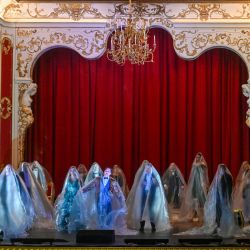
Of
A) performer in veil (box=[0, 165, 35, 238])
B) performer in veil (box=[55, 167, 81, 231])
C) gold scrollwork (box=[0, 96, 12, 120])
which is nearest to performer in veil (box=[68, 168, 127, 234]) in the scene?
performer in veil (box=[55, 167, 81, 231])

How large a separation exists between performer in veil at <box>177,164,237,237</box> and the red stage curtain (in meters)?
3.50

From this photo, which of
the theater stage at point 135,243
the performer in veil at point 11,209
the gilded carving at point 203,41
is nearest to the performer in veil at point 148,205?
the theater stage at point 135,243

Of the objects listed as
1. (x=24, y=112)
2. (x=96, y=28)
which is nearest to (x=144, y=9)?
(x=96, y=28)

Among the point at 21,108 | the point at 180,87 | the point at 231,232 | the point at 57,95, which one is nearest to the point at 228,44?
the point at 180,87

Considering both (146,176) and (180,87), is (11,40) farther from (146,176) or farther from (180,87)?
(146,176)

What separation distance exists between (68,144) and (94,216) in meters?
3.64

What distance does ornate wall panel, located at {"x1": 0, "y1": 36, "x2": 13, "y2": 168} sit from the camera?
9461mm

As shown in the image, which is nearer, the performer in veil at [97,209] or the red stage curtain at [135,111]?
the performer in veil at [97,209]

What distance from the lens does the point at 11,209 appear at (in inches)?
239

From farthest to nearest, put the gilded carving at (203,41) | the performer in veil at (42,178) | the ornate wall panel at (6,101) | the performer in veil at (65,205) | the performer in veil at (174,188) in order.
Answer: the gilded carving at (203,41) < the ornate wall panel at (6,101) < the performer in veil at (42,178) < the performer in veil at (174,188) < the performer in veil at (65,205)

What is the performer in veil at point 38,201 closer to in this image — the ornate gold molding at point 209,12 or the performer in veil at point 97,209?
the performer in veil at point 97,209

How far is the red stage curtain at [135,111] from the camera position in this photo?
9.80 m

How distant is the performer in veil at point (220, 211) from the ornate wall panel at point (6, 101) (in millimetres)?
4213

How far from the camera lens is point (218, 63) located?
9.84 meters
